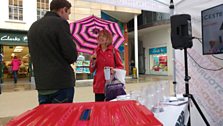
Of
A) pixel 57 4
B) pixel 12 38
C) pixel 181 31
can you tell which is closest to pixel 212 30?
pixel 181 31

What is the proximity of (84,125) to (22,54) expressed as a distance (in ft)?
58.2

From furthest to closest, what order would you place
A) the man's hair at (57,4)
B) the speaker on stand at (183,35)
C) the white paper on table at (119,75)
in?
the speaker on stand at (183,35)
the white paper on table at (119,75)
the man's hair at (57,4)

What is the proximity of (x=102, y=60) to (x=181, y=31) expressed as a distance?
98 centimetres

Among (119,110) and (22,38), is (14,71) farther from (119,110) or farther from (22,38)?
(119,110)

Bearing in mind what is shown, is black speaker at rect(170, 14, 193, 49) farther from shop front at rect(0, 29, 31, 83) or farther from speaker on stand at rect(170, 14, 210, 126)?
shop front at rect(0, 29, 31, 83)

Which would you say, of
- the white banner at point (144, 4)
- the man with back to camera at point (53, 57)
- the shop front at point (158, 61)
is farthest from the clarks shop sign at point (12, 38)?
the man with back to camera at point (53, 57)

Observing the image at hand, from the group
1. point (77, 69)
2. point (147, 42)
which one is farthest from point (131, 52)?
point (77, 69)

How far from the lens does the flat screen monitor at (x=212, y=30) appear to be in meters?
3.09

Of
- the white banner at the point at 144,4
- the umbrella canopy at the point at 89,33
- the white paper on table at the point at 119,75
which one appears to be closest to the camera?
the white paper on table at the point at 119,75

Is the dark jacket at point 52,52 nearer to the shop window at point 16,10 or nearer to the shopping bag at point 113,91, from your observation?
the shopping bag at point 113,91

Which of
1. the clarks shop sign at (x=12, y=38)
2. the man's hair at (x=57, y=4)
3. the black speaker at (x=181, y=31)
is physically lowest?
the black speaker at (x=181, y=31)

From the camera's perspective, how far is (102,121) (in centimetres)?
100

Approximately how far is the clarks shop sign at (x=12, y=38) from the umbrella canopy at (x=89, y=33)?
36.5 ft

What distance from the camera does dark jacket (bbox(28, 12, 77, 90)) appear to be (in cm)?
209
